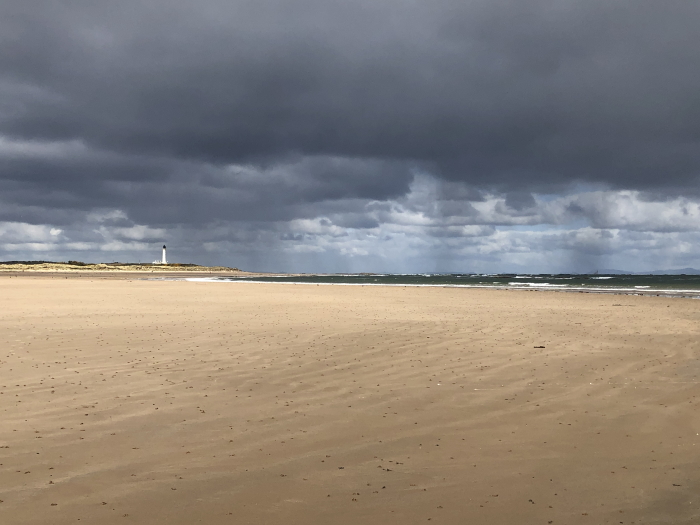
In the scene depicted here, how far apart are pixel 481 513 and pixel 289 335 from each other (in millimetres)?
12819

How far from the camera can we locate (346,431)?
7777mm

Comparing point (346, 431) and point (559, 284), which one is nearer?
point (346, 431)

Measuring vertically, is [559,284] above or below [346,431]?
above

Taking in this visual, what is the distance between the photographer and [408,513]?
522cm

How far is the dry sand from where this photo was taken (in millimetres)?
5387

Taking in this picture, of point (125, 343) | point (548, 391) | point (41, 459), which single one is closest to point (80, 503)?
point (41, 459)

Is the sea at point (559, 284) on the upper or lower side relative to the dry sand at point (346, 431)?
upper

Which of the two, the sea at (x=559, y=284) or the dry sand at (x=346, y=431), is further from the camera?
the sea at (x=559, y=284)

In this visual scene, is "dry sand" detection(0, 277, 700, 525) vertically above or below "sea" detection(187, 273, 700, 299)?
below

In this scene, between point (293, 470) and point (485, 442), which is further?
point (485, 442)

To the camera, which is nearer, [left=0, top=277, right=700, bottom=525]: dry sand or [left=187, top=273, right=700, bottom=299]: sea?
[left=0, top=277, right=700, bottom=525]: dry sand

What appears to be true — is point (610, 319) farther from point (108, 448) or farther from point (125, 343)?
point (108, 448)

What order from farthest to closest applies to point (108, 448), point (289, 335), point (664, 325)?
point (664, 325) < point (289, 335) < point (108, 448)

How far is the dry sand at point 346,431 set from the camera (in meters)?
5.39
